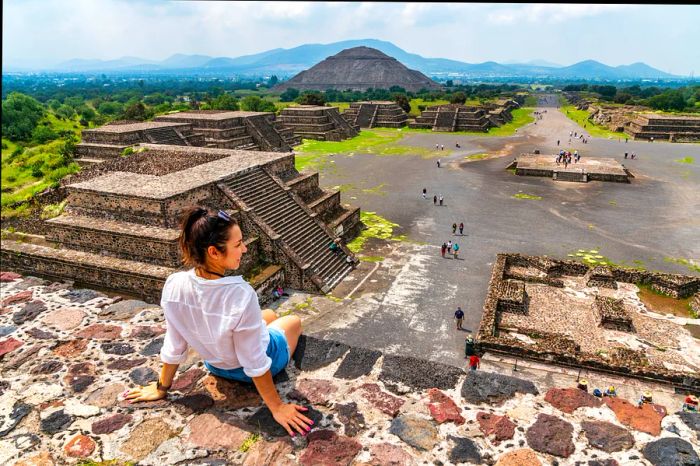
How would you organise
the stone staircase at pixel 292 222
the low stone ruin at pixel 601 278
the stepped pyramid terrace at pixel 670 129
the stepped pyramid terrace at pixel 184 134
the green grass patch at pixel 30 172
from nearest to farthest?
the low stone ruin at pixel 601 278 < the stone staircase at pixel 292 222 < the green grass patch at pixel 30 172 < the stepped pyramid terrace at pixel 184 134 < the stepped pyramid terrace at pixel 670 129

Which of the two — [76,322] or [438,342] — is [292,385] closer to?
[76,322]

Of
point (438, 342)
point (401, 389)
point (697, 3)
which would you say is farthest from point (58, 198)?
point (697, 3)

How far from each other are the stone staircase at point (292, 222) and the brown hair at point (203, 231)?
11.2 metres

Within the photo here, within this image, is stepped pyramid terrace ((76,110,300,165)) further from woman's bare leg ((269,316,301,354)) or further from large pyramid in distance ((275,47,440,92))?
large pyramid in distance ((275,47,440,92))

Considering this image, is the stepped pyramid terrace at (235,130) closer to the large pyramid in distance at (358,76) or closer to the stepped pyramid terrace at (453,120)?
the stepped pyramid terrace at (453,120)

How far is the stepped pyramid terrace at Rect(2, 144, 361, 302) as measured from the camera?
12250mm

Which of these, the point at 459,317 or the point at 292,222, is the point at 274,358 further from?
the point at 292,222

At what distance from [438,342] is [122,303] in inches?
327

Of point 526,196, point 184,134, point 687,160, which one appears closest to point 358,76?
point 687,160

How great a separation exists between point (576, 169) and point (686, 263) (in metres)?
16.0

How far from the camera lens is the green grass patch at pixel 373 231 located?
1873 cm

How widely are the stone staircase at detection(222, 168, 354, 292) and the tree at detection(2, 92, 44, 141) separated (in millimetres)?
24880

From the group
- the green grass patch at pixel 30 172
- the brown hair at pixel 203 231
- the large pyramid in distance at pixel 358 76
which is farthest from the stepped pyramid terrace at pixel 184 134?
the large pyramid in distance at pixel 358 76

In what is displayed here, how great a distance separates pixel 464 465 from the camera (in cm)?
349
